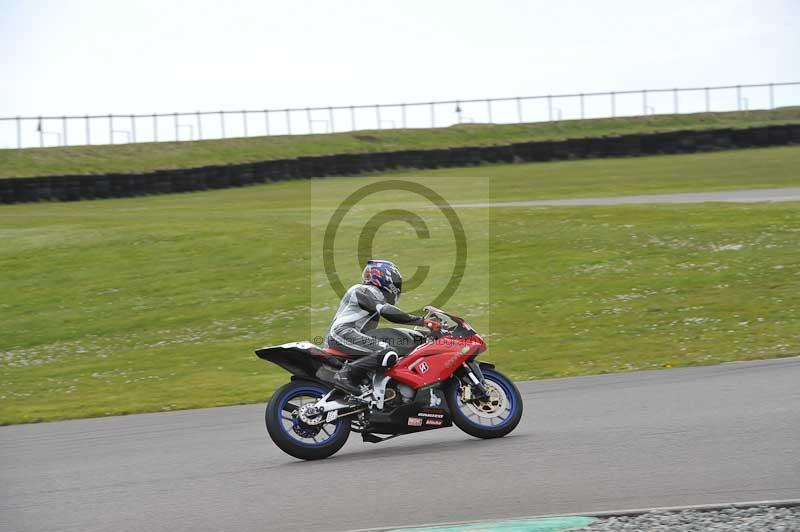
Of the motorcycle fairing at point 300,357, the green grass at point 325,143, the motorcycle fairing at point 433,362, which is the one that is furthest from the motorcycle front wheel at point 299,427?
the green grass at point 325,143

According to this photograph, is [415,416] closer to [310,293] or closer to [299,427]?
A: [299,427]

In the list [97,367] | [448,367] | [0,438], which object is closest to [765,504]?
[448,367]

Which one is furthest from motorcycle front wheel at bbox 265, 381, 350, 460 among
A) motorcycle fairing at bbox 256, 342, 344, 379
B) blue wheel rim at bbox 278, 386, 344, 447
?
motorcycle fairing at bbox 256, 342, 344, 379

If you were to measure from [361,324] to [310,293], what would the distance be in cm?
1230

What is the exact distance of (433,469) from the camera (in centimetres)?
787

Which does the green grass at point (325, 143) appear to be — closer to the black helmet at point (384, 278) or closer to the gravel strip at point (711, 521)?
the black helmet at point (384, 278)

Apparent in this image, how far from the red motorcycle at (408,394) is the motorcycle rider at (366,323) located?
90mm

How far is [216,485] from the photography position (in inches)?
305

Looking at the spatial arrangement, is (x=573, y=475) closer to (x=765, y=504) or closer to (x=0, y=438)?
(x=765, y=504)

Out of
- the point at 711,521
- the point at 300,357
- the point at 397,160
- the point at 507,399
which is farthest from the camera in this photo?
the point at 397,160

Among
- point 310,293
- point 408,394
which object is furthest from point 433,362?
point 310,293

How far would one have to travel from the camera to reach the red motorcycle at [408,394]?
8.93 meters

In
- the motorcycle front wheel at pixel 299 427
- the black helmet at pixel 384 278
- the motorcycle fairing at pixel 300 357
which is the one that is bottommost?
the motorcycle front wheel at pixel 299 427

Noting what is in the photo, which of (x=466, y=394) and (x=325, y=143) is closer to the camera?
(x=466, y=394)
